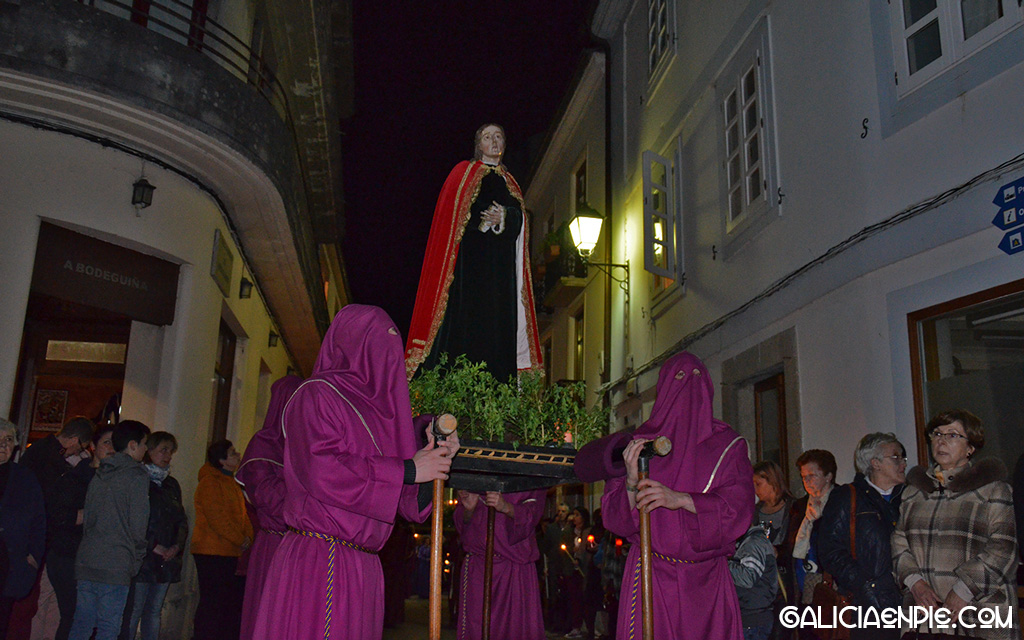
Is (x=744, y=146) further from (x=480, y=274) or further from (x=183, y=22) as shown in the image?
(x=183, y=22)

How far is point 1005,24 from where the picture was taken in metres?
5.60

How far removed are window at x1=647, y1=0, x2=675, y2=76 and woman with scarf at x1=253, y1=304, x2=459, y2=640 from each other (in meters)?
10.2

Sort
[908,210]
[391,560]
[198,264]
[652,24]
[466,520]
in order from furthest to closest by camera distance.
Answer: [652,24]
[391,560]
[198,264]
[908,210]
[466,520]

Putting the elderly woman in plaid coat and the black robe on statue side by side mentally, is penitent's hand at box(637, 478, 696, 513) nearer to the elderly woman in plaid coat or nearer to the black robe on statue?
the black robe on statue

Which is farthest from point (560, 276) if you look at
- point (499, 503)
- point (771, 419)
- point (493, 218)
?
point (499, 503)

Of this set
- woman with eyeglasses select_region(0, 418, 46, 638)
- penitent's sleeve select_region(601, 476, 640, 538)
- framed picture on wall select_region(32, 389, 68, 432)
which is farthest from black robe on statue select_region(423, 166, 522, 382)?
framed picture on wall select_region(32, 389, 68, 432)

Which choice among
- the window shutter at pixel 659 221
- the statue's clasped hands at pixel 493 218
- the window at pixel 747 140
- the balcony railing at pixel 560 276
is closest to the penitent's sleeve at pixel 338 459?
the statue's clasped hands at pixel 493 218

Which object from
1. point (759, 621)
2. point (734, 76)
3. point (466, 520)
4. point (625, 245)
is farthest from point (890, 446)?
point (625, 245)

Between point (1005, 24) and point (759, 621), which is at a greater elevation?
point (1005, 24)

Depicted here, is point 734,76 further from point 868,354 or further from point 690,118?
point 868,354

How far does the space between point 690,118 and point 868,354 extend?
5675mm

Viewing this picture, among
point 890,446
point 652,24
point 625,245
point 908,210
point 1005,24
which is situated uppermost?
point 652,24

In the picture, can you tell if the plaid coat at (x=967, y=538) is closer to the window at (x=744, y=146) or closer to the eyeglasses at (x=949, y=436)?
the eyeglasses at (x=949, y=436)

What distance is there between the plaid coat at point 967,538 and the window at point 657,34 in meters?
9.20
